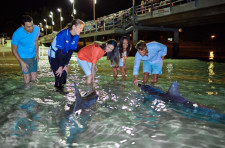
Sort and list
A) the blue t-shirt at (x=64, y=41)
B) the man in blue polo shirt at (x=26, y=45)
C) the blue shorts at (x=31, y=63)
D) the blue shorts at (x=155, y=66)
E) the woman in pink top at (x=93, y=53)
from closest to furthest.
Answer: the blue t-shirt at (x=64, y=41), the woman in pink top at (x=93, y=53), the man in blue polo shirt at (x=26, y=45), the blue shorts at (x=31, y=63), the blue shorts at (x=155, y=66)

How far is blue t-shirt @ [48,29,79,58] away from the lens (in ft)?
15.3

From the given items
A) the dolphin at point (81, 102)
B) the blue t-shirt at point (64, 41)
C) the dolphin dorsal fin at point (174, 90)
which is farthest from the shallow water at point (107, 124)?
the blue t-shirt at point (64, 41)

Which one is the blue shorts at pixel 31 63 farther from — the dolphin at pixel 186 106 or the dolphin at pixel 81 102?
the dolphin at pixel 186 106

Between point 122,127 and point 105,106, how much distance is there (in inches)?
45.3

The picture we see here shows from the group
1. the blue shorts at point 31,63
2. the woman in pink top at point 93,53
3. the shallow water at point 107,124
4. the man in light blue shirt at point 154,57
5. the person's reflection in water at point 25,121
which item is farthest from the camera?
the man in light blue shirt at point 154,57

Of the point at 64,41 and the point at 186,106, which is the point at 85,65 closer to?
the point at 64,41

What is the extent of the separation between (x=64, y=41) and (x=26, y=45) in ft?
5.16

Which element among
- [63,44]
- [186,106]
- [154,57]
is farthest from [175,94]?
[63,44]

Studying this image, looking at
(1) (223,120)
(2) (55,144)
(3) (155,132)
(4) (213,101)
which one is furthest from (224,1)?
(2) (55,144)

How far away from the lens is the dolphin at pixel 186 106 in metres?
3.35

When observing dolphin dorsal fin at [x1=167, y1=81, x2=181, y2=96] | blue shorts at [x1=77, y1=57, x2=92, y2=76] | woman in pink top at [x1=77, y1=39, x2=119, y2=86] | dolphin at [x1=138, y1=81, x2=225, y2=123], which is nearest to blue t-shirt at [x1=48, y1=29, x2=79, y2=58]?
woman in pink top at [x1=77, y1=39, x2=119, y2=86]

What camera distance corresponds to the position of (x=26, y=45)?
5.51 m

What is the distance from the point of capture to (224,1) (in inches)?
553

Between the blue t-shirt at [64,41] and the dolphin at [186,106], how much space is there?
8.21ft
